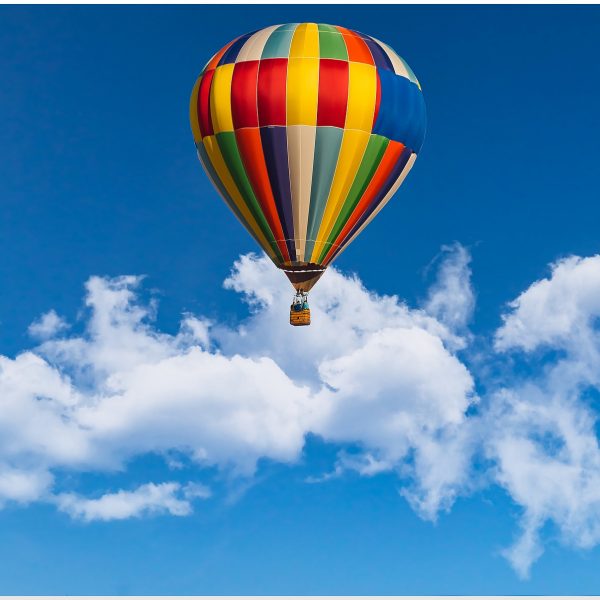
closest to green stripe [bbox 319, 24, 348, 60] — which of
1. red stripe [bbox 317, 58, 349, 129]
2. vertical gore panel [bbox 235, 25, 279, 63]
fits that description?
red stripe [bbox 317, 58, 349, 129]

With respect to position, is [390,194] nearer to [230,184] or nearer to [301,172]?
[301,172]

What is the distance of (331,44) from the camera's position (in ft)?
168

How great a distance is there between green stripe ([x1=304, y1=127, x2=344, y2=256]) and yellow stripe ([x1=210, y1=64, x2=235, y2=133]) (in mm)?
3847

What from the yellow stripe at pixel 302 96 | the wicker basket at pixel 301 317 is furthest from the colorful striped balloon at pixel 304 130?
the wicker basket at pixel 301 317

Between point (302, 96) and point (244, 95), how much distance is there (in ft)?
7.96

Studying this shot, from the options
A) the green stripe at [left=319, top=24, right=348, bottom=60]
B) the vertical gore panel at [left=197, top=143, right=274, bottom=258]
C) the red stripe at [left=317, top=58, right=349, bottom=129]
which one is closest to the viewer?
the red stripe at [left=317, top=58, right=349, bottom=129]

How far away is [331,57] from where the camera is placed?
50.7 meters

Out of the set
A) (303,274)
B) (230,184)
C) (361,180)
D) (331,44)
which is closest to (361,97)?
(331,44)

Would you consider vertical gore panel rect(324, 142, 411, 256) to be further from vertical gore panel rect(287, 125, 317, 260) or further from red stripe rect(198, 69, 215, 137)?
red stripe rect(198, 69, 215, 137)

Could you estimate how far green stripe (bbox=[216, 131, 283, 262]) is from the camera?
51094 mm

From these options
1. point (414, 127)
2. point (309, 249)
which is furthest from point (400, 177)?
point (309, 249)

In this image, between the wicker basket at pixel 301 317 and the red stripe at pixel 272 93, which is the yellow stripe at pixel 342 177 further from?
the red stripe at pixel 272 93

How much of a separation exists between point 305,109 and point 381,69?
3880 mm

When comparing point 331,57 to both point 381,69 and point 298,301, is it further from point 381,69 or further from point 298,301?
point 298,301
